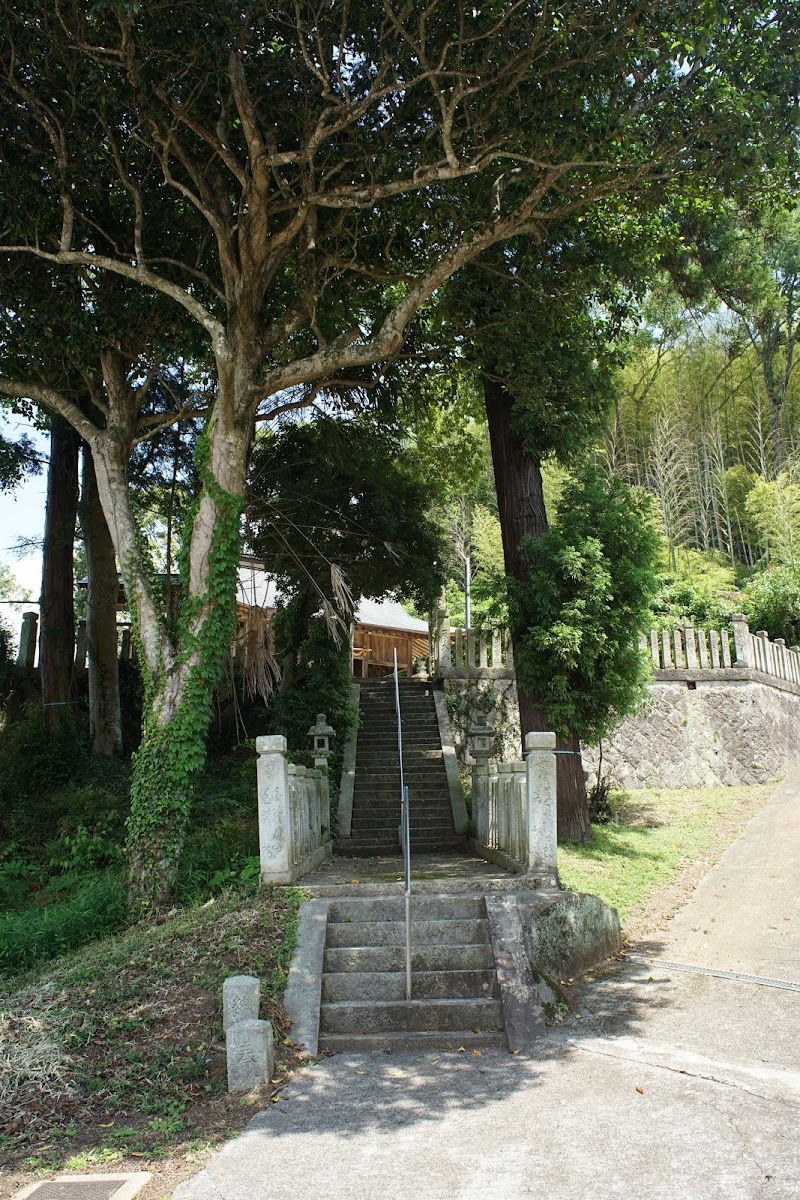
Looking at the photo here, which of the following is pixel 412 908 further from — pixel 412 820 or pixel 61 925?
pixel 412 820

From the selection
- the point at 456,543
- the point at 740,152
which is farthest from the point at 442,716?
the point at 456,543

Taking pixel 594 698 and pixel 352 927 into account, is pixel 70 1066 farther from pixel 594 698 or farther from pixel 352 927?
pixel 594 698

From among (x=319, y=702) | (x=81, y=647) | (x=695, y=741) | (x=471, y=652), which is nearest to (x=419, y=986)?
(x=319, y=702)

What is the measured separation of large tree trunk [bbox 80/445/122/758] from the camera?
15.8 m

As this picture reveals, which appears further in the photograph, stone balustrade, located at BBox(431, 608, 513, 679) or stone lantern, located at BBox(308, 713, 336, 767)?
stone balustrade, located at BBox(431, 608, 513, 679)

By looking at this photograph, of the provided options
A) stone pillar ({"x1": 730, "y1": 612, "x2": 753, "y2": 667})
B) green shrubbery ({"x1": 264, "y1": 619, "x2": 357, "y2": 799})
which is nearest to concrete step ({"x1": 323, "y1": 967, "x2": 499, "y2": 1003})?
green shrubbery ({"x1": 264, "y1": 619, "x2": 357, "y2": 799})

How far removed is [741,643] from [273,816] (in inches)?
518

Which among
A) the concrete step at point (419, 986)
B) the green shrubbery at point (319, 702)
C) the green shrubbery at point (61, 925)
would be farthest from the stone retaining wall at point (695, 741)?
the concrete step at point (419, 986)

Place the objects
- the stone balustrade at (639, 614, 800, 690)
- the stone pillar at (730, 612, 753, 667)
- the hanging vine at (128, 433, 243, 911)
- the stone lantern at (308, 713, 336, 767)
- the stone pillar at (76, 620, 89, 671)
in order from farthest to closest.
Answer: the stone pillar at (76, 620, 89, 671) → the stone pillar at (730, 612, 753, 667) → the stone balustrade at (639, 614, 800, 690) → the stone lantern at (308, 713, 336, 767) → the hanging vine at (128, 433, 243, 911)

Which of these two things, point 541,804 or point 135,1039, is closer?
point 135,1039

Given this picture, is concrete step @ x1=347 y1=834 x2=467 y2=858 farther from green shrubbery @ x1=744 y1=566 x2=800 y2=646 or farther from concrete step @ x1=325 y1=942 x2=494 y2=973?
green shrubbery @ x1=744 y1=566 x2=800 y2=646

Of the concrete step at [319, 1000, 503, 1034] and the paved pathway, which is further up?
the concrete step at [319, 1000, 503, 1034]

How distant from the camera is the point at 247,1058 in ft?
18.9

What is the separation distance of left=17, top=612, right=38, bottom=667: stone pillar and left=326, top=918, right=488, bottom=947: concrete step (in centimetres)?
1257
